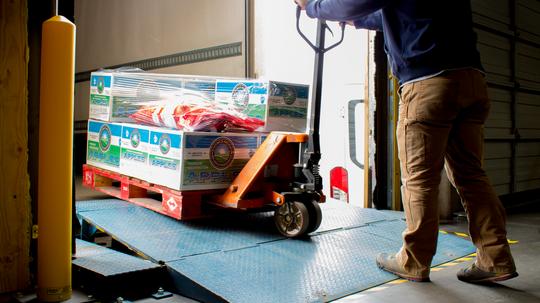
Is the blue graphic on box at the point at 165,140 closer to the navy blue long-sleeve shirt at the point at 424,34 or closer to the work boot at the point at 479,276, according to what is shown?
the navy blue long-sleeve shirt at the point at 424,34

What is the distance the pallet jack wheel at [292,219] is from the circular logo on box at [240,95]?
1.16m

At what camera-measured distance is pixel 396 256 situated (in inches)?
104

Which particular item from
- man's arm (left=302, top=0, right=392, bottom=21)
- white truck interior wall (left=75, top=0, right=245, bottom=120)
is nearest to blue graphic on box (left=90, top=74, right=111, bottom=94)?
white truck interior wall (left=75, top=0, right=245, bottom=120)

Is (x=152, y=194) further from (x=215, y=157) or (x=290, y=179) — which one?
(x=290, y=179)

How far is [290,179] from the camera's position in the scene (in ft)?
12.4

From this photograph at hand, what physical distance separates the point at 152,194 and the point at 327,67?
97.9 inches

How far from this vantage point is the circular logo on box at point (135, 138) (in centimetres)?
413

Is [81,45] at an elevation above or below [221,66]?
above

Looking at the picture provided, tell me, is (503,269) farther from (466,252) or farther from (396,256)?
(466,252)

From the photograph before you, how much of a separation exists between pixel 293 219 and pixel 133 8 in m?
6.57

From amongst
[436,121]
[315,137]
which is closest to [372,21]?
[436,121]

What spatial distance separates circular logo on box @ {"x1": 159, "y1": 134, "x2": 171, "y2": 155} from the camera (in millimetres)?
3723

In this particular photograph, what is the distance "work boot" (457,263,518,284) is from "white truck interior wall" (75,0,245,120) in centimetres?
A: 439

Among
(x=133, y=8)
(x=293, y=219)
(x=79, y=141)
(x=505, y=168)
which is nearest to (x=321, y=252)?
(x=293, y=219)
